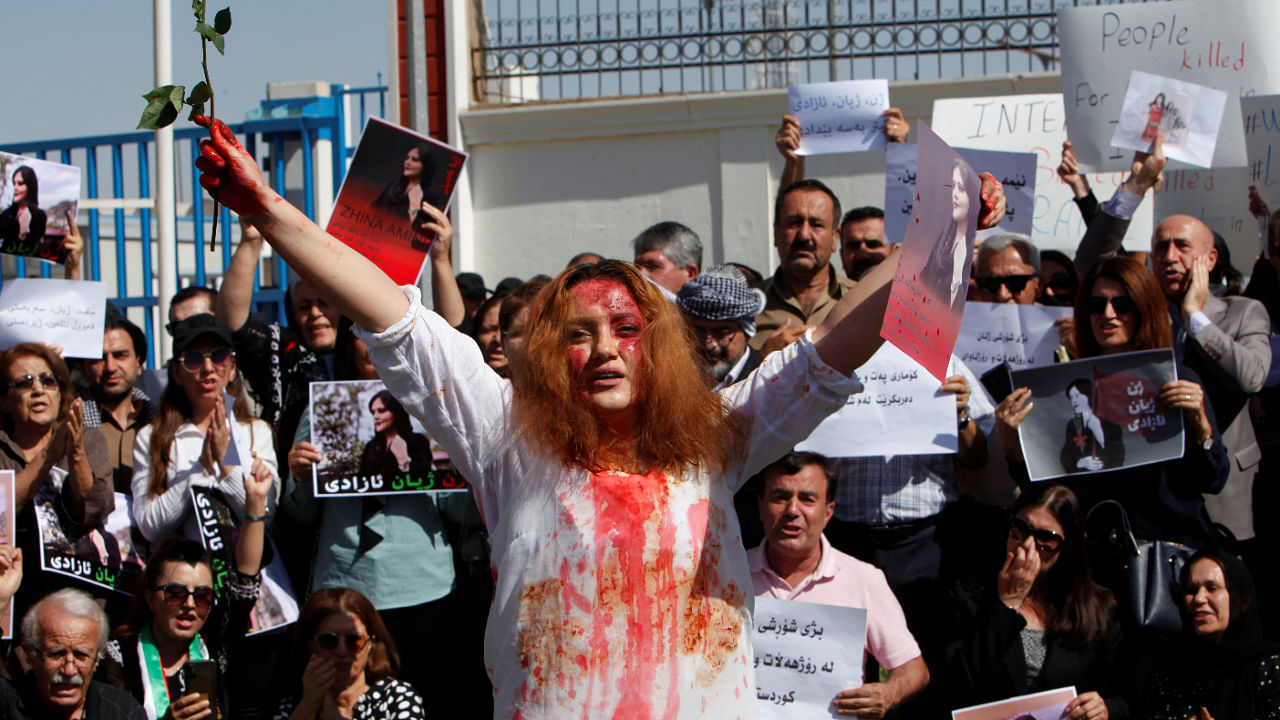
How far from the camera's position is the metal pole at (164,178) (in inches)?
300

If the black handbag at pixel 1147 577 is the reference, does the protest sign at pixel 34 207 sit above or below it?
above

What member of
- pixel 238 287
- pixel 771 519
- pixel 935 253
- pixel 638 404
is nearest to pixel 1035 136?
pixel 771 519

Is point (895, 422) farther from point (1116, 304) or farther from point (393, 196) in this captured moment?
point (393, 196)

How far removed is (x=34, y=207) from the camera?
5934mm

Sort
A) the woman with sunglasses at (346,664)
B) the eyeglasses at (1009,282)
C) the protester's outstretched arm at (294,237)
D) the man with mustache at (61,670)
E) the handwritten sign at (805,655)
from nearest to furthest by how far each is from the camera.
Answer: the protester's outstretched arm at (294,237) < the handwritten sign at (805,655) < the man with mustache at (61,670) < the woman with sunglasses at (346,664) < the eyeglasses at (1009,282)

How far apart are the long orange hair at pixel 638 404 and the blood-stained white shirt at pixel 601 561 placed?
0.04 meters

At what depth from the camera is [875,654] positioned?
446 cm

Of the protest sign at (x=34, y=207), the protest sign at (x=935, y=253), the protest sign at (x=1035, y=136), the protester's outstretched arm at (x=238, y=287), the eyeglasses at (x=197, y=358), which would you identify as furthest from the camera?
the protest sign at (x=1035, y=136)

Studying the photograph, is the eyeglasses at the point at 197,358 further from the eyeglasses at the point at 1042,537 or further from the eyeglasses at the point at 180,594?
the eyeglasses at the point at 1042,537

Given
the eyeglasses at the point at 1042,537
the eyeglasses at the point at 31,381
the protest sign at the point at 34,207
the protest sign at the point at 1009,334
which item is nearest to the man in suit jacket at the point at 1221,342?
the protest sign at the point at 1009,334

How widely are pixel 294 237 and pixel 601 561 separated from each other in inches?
32.6

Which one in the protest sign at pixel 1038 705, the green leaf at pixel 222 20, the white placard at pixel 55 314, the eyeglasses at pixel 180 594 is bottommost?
the protest sign at pixel 1038 705

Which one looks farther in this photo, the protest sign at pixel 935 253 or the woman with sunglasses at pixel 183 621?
the woman with sunglasses at pixel 183 621

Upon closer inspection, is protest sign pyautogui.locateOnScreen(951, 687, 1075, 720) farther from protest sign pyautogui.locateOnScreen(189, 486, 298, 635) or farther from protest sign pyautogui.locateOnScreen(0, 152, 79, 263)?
protest sign pyautogui.locateOnScreen(0, 152, 79, 263)
